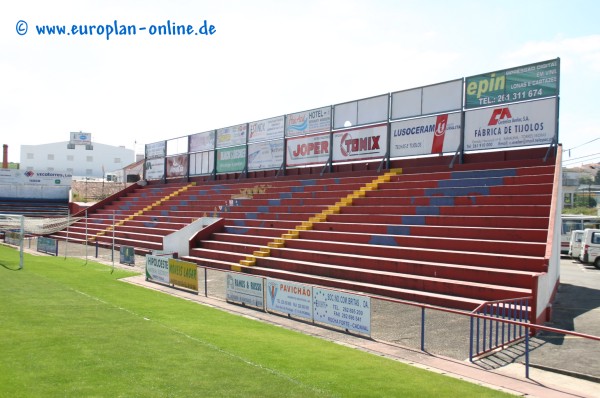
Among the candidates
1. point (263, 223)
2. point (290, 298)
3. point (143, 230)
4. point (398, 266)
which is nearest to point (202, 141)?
point (143, 230)

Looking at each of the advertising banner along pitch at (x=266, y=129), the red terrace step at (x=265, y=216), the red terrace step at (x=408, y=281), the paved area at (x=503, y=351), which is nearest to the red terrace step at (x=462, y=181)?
the red terrace step at (x=265, y=216)

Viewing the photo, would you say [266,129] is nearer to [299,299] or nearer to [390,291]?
[390,291]

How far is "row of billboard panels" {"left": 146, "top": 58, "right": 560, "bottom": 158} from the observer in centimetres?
2198

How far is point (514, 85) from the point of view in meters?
Answer: 22.5

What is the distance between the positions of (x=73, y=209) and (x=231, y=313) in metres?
41.8

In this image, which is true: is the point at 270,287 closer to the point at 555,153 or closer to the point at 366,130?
the point at 555,153

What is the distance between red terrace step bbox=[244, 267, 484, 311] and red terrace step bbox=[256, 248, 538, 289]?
1.97ft

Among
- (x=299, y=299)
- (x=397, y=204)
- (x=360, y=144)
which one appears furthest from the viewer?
(x=360, y=144)

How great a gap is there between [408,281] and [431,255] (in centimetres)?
159

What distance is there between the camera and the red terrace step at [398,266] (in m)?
15.3

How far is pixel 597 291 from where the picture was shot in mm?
19156

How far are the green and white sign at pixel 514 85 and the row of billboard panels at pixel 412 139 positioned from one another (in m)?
0.34

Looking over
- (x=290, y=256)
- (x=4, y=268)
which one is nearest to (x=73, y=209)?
(x=4, y=268)

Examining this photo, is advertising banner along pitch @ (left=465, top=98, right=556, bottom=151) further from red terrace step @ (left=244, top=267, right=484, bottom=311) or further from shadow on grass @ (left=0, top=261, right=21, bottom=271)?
shadow on grass @ (left=0, top=261, right=21, bottom=271)
